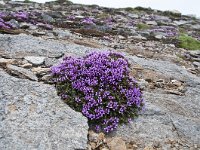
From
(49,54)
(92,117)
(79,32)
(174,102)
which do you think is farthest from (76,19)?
(92,117)

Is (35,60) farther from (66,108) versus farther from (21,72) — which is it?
(66,108)

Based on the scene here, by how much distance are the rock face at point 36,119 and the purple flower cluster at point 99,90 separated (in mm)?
329

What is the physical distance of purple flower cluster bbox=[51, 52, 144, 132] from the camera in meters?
8.10

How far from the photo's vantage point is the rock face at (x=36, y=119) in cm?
674

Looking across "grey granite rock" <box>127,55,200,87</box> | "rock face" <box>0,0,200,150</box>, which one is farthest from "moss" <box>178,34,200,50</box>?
"grey granite rock" <box>127,55,200,87</box>

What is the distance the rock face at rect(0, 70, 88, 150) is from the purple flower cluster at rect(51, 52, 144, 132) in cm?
33

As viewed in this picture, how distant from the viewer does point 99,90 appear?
8562mm

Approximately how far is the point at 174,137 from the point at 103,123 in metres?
1.76

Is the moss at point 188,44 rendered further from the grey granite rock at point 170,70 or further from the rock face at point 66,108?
the grey granite rock at point 170,70

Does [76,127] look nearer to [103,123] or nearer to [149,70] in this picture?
[103,123]

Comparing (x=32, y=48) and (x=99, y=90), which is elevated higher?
(x=32, y=48)

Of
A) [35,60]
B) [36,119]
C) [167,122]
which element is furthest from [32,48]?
[167,122]

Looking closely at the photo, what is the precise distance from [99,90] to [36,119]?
6.19 feet

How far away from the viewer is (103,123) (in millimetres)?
7961
